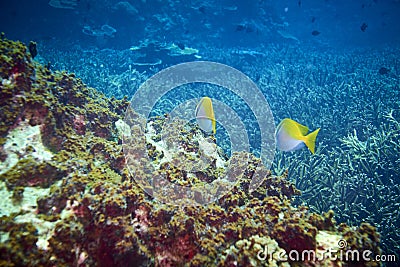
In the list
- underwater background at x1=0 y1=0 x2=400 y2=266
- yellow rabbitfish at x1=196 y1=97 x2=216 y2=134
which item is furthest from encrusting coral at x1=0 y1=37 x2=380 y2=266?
yellow rabbitfish at x1=196 y1=97 x2=216 y2=134

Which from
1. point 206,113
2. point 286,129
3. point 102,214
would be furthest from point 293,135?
point 102,214

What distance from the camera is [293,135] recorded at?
288cm

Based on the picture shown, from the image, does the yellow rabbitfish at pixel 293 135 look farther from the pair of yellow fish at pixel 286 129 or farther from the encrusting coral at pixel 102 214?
the encrusting coral at pixel 102 214

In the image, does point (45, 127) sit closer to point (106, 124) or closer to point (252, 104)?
point (106, 124)

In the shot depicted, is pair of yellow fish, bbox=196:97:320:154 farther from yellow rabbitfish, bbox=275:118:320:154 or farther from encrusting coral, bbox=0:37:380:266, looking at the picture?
encrusting coral, bbox=0:37:380:266

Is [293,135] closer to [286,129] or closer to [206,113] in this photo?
[286,129]

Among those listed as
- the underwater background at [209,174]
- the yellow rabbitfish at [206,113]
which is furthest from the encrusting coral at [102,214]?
the yellow rabbitfish at [206,113]

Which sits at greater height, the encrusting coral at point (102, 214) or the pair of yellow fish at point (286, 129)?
the pair of yellow fish at point (286, 129)

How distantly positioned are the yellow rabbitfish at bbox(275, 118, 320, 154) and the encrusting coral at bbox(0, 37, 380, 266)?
834 mm

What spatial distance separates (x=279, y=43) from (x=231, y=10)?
19.1ft

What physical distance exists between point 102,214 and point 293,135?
7.54 feet

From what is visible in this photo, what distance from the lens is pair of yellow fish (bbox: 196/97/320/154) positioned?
2.84 metres

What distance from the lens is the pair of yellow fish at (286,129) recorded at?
2.84 meters

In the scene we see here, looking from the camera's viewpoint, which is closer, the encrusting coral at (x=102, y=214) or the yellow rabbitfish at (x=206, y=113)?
the encrusting coral at (x=102, y=214)
